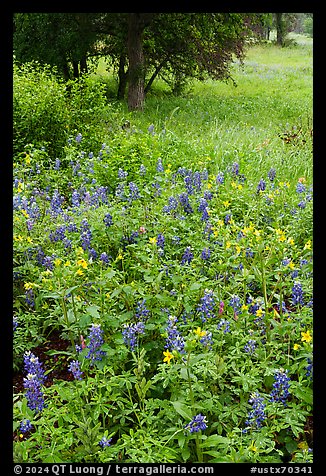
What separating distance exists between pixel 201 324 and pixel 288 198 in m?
1.82

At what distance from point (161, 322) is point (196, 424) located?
658 mm

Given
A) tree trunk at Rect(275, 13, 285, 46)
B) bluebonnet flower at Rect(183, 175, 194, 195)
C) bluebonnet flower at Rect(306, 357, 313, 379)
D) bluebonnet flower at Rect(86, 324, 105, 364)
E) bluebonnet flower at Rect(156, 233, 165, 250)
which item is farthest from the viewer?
tree trunk at Rect(275, 13, 285, 46)

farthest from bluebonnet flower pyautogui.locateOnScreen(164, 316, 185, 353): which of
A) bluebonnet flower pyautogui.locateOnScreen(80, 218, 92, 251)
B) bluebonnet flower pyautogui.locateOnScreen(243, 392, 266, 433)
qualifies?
bluebonnet flower pyautogui.locateOnScreen(80, 218, 92, 251)

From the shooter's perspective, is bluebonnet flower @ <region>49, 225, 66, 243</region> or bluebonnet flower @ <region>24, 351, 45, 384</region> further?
bluebonnet flower @ <region>49, 225, 66, 243</region>

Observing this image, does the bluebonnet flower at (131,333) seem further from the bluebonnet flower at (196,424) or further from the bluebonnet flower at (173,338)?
the bluebonnet flower at (196,424)

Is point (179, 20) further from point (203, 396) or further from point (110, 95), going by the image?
point (203, 396)

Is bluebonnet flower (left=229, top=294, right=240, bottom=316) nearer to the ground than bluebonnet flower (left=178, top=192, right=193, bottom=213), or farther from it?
nearer to the ground

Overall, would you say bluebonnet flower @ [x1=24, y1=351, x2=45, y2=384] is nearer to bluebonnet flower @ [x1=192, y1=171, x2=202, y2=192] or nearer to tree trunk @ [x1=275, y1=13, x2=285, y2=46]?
bluebonnet flower @ [x1=192, y1=171, x2=202, y2=192]

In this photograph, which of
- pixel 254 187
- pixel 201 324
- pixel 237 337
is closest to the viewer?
pixel 237 337

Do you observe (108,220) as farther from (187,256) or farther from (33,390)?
(33,390)

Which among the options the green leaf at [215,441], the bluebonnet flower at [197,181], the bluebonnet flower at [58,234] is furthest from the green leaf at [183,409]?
the bluebonnet flower at [197,181]

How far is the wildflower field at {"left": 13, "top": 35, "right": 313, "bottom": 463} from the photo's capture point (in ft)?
6.84

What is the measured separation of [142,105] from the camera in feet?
32.0

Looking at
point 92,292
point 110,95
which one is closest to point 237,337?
point 92,292
